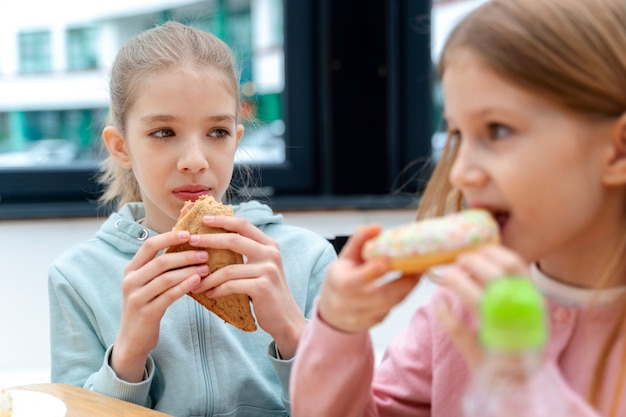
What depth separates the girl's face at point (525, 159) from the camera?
0.77m

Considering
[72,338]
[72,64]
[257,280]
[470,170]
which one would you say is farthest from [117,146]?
[72,64]

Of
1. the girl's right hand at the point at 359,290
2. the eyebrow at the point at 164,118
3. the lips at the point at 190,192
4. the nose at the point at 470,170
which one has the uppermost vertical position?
the nose at the point at 470,170

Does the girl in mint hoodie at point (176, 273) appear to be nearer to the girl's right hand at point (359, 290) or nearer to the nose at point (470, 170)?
the girl's right hand at point (359, 290)

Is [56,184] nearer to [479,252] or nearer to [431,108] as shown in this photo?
[431,108]

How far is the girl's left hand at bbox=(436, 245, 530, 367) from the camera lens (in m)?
0.65

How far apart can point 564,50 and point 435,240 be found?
0.24 m

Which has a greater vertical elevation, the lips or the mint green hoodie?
the lips

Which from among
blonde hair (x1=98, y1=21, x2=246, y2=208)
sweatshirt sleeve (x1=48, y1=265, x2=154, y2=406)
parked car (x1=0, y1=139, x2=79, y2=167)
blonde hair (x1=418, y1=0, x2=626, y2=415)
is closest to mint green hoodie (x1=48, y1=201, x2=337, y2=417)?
sweatshirt sleeve (x1=48, y1=265, x2=154, y2=406)

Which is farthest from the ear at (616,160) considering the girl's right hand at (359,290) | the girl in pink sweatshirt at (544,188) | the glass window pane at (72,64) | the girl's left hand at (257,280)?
the glass window pane at (72,64)

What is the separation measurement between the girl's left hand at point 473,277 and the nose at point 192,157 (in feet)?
2.39

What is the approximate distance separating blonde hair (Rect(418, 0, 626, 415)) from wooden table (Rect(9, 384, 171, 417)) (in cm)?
61

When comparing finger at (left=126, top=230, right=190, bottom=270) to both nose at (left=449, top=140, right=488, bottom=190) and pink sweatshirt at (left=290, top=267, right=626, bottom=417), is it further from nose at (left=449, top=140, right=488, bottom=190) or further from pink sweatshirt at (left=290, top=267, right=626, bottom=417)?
nose at (left=449, top=140, right=488, bottom=190)

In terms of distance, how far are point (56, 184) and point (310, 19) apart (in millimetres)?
1096

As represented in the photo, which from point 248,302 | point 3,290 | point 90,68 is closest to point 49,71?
point 90,68
